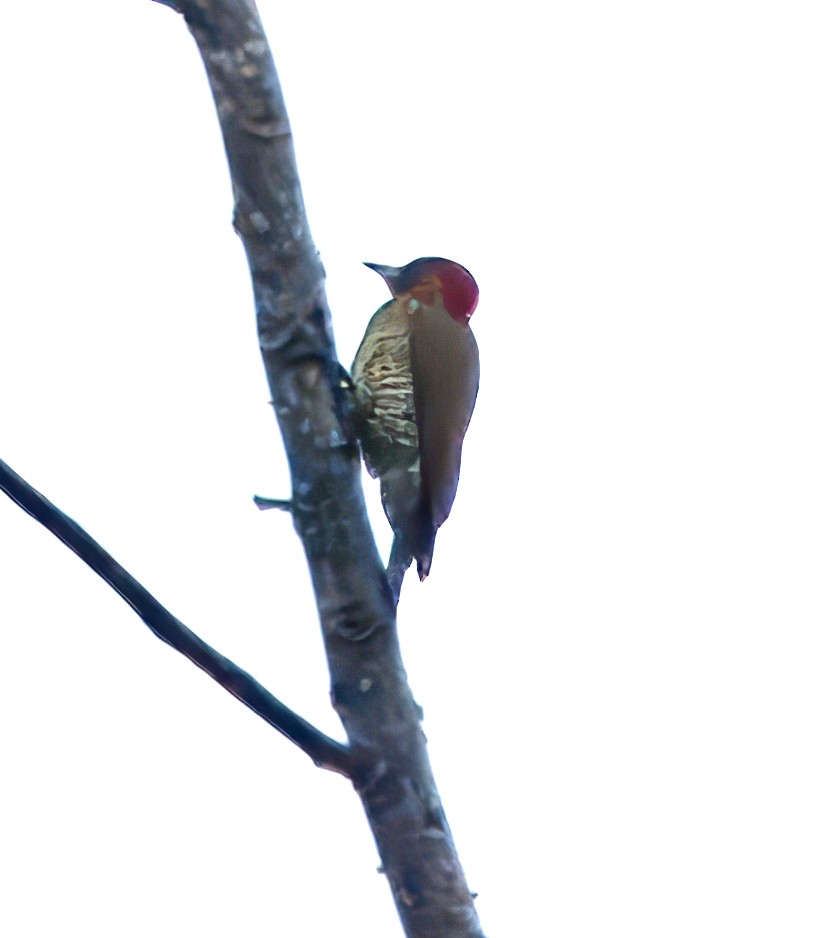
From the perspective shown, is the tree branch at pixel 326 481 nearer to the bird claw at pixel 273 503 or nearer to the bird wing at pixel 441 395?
the bird claw at pixel 273 503

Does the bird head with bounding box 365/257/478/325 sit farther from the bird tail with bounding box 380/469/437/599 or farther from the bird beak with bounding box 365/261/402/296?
the bird tail with bounding box 380/469/437/599

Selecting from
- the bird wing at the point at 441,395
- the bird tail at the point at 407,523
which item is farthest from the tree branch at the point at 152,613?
the bird wing at the point at 441,395

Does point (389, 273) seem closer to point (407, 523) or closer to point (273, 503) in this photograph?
point (407, 523)

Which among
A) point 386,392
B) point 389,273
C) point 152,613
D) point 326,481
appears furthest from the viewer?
point 389,273

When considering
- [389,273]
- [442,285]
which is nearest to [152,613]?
[442,285]

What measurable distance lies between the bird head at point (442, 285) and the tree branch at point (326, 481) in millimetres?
1683

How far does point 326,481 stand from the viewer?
2.01 meters

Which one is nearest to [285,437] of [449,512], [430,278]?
[449,512]

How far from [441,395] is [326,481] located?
1396 millimetres

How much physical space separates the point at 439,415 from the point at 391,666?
4.83 feet

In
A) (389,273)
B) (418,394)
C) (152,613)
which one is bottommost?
(152,613)

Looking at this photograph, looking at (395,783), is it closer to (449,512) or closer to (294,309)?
(294,309)

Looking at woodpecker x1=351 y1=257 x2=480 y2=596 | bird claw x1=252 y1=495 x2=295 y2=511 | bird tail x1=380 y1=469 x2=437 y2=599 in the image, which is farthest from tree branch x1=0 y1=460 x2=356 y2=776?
bird tail x1=380 y1=469 x2=437 y2=599

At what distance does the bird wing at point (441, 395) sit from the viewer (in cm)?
311
